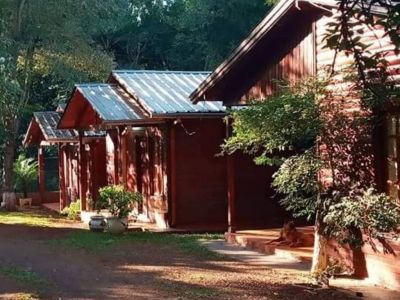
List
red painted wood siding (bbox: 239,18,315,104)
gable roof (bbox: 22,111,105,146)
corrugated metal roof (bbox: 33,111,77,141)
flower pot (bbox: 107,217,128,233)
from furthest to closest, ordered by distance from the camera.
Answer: corrugated metal roof (bbox: 33,111,77,141) < gable roof (bbox: 22,111,105,146) < flower pot (bbox: 107,217,128,233) < red painted wood siding (bbox: 239,18,315,104)

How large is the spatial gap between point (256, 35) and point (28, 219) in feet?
39.3

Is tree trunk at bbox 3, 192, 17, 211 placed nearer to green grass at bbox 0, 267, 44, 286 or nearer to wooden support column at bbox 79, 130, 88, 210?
wooden support column at bbox 79, 130, 88, 210

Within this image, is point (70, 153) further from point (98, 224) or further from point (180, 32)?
point (180, 32)

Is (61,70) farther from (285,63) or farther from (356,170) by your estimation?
(356,170)

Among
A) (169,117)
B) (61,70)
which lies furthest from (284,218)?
(61,70)

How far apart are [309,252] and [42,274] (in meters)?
4.32

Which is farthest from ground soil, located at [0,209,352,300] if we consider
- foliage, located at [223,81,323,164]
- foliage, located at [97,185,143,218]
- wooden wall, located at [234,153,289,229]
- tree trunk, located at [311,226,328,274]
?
wooden wall, located at [234,153,289,229]

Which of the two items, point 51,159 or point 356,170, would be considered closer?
point 356,170

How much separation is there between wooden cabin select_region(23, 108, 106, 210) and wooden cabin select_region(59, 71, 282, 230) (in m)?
3.23

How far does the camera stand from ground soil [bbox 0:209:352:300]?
827cm

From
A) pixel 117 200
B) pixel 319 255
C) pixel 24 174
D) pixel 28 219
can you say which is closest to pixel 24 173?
pixel 24 174

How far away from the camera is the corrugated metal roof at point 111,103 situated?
50.7ft

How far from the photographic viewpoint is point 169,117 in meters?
15.0

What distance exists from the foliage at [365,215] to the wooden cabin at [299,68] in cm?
54
